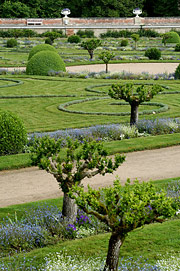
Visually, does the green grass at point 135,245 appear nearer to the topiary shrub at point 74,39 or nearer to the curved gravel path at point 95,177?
the curved gravel path at point 95,177

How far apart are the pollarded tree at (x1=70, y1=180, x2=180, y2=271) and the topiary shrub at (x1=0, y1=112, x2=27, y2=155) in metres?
5.62

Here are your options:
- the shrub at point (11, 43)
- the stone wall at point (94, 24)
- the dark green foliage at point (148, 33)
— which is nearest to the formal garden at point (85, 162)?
the shrub at point (11, 43)

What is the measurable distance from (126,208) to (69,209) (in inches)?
80.8

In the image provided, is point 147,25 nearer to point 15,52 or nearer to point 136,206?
point 15,52

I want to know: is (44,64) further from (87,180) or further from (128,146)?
(87,180)

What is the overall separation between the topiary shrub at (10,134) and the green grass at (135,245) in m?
4.48

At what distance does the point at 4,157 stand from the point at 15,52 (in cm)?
2916

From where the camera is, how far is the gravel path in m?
8.49

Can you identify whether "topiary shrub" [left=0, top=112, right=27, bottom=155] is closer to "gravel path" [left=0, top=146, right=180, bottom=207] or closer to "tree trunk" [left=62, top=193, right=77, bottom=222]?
"gravel path" [left=0, top=146, right=180, bottom=207]

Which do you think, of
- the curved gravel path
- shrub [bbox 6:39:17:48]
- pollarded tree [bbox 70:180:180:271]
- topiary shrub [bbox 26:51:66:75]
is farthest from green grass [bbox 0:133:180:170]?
shrub [bbox 6:39:17:48]

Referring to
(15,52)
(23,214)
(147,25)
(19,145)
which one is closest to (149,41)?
(147,25)

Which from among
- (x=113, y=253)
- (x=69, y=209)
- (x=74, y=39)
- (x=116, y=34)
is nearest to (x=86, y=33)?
(x=116, y=34)

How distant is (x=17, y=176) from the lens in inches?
376

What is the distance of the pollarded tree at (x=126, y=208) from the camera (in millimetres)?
4906
